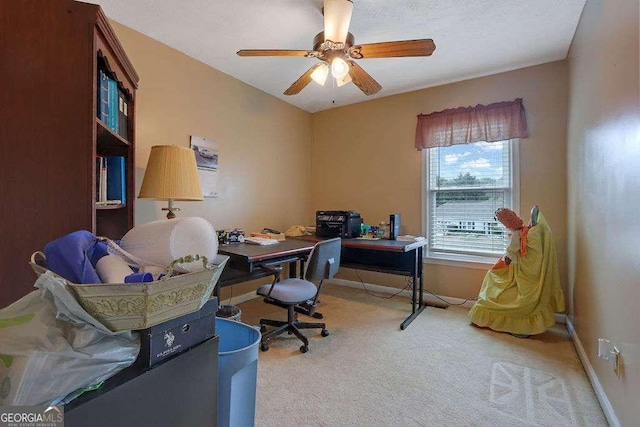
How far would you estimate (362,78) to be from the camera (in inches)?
87.0

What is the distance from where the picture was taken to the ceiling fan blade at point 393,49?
1.78 meters

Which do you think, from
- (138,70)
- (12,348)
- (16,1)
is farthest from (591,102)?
(138,70)

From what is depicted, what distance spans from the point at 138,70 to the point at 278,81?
1.34 meters

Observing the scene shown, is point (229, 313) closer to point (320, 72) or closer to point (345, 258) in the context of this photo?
point (345, 258)

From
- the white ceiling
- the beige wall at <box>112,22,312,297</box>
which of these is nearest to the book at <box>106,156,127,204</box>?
the beige wall at <box>112,22,312,297</box>

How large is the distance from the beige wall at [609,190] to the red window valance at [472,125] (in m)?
0.54

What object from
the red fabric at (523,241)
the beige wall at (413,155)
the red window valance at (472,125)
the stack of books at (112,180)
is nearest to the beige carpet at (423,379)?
the red fabric at (523,241)

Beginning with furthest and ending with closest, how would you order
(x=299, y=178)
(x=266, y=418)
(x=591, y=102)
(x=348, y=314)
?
(x=299, y=178), (x=348, y=314), (x=591, y=102), (x=266, y=418)

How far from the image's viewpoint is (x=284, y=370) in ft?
6.23

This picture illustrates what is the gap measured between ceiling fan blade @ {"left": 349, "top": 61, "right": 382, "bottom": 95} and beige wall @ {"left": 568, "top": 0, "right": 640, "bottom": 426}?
1.30 meters

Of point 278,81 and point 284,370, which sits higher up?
point 278,81

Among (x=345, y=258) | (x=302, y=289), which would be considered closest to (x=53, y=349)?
(x=302, y=289)

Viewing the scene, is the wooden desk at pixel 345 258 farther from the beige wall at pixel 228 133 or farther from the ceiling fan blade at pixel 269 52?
the ceiling fan blade at pixel 269 52

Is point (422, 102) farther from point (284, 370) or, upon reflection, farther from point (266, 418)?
point (266, 418)
